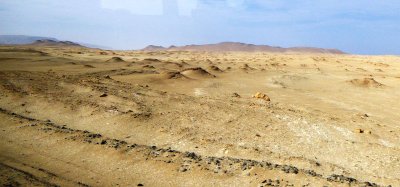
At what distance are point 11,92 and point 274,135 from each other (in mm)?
12388

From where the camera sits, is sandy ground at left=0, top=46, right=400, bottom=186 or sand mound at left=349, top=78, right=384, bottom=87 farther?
sand mound at left=349, top=78, right=384, bottom=87

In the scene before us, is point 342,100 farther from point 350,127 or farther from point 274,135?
point 274,135

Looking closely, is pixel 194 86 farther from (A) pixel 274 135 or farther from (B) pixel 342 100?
(A) pixel 274 135

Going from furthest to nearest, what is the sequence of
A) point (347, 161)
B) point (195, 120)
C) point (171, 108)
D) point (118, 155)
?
point (171, 108), point (195, 120), point (347, 161), point (118, 155)

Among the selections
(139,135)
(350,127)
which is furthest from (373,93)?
(139,135)

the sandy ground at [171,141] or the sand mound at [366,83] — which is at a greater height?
the sandy ground at [171,141]

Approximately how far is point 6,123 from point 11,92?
5.22m

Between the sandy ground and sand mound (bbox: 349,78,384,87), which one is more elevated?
the sandy ground

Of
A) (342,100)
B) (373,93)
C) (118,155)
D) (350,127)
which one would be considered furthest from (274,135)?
(373,93)

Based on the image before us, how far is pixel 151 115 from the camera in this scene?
680 inches

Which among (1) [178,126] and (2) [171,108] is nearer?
(1) [178,126]

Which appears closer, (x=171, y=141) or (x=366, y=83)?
(x=171, y=141)

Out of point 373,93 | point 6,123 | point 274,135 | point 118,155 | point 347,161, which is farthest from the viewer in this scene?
point 373,93

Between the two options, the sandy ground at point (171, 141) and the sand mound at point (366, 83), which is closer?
the sandy ground at point (171, 141)
